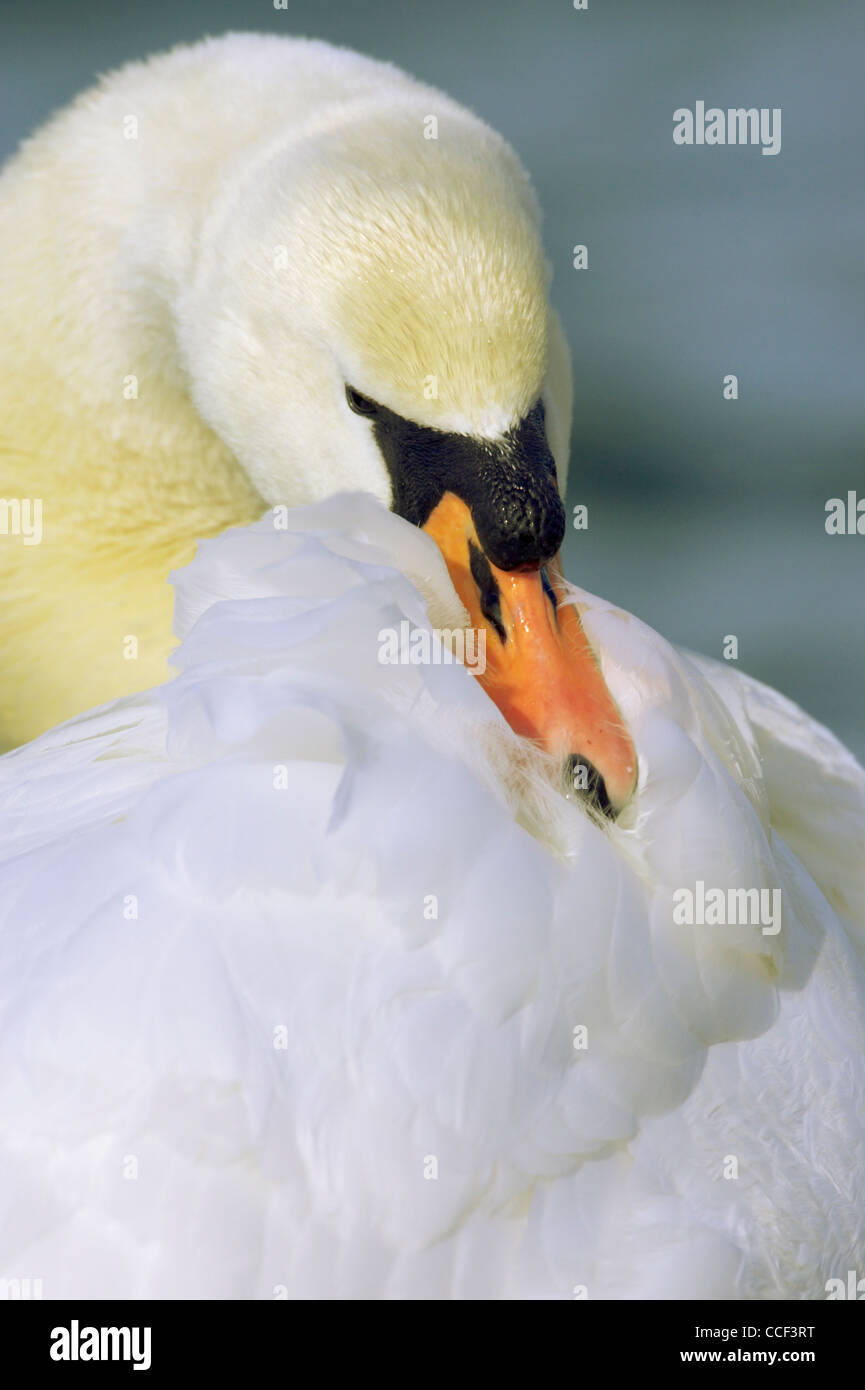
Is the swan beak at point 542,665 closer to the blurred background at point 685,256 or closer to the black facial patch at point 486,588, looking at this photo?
the black facial patch at point 486,588

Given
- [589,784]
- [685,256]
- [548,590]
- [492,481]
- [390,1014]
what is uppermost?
[685,256]

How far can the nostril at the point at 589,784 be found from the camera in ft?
4.44

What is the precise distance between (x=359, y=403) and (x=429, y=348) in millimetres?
152

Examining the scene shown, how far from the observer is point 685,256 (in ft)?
14.7

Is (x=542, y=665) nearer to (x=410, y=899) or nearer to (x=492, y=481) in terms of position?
(x=492, y=481)

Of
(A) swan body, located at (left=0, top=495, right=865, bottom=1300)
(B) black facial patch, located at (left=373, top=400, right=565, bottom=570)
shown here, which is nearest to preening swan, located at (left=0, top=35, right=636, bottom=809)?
(B) black facial patch, located at (left=373, top=400, right=565, bottom=570)

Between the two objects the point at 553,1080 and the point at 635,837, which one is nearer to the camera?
the point at 553,1080

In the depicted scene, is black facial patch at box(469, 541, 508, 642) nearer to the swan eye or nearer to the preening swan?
the preening swan

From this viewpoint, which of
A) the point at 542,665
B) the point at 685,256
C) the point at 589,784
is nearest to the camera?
the point at 589,784

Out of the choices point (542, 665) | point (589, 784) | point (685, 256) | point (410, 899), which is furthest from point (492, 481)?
point (685, 256)

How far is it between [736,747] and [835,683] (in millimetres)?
2304

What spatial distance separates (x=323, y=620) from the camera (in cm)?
138
